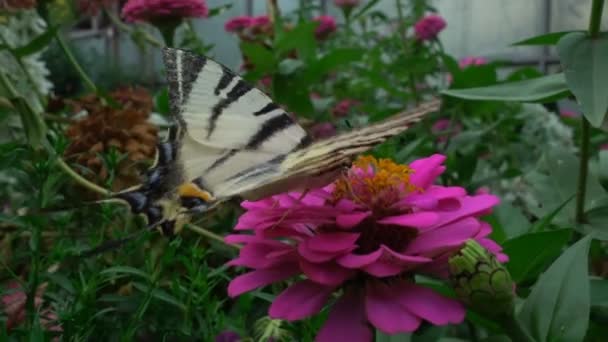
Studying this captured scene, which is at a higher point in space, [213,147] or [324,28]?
[213,147]

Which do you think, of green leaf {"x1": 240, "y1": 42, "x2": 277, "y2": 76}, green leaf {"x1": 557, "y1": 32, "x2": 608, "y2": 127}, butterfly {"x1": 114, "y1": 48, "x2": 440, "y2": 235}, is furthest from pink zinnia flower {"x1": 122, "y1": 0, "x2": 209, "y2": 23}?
green leaf {"x1": 557, "y1": 32, "x2": 608, "y2": 127}

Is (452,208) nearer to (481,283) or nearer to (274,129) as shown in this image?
(481,283)

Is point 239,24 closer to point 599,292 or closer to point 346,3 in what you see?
point 346,3

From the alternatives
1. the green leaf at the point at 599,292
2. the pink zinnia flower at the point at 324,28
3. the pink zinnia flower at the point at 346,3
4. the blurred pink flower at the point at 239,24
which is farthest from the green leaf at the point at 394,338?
the pink zinnia flower at the point at 346,3

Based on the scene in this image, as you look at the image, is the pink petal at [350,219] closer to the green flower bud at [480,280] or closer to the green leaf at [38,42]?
the green flower bud at [480,280]

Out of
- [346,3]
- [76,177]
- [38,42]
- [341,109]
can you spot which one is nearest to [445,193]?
[76,177]

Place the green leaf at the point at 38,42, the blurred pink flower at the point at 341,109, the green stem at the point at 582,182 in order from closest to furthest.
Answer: the green stem at the point at 582,182
the green leaf at the point at 38,42
the blurred pink flower at the point at 341,109
